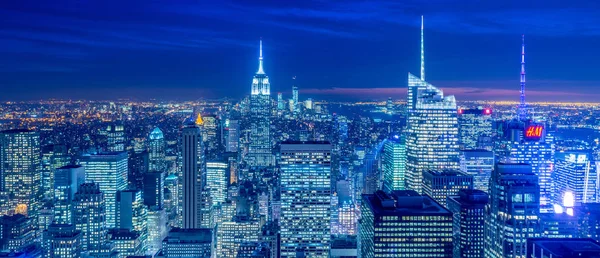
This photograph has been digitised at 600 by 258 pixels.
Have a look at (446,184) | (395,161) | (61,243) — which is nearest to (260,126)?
(395,161)

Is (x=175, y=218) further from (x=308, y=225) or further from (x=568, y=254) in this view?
(x=568, y=254)

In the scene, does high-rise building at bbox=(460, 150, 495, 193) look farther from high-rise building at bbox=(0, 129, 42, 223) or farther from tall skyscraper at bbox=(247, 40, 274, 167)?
high-rise building at bbox=(0, 129, 42, 223)

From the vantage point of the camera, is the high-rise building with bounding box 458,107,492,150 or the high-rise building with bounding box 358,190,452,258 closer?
the high-rise building with bounding box 358,190,452,258

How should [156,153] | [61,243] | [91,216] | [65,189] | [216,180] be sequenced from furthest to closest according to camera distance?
[216,180] < [156,153] < [65,189] < [91,216] < [61,243]

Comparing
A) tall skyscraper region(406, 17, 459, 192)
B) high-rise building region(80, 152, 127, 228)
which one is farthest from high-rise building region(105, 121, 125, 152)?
tall skyscraper region(406, 17, 459, 192)

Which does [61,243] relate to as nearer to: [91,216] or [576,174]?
[91,216]

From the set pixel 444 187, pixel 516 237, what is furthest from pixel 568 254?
pixel 444 187

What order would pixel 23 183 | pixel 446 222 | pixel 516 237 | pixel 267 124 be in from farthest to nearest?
pixel 267 124 → pixel 23 183 → pixel 446 222 → pixel 516 237
